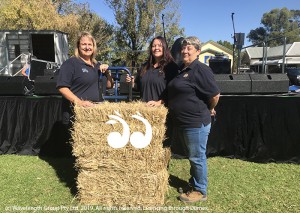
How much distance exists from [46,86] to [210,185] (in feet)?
11.1

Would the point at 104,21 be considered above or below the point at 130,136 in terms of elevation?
above

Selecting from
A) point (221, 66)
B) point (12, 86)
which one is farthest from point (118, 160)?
point (221, 66)

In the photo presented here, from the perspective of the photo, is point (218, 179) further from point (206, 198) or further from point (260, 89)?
point (260, 89)

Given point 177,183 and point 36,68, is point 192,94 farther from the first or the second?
point 36,68

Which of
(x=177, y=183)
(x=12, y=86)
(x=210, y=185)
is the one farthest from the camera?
(x=12, y=86)

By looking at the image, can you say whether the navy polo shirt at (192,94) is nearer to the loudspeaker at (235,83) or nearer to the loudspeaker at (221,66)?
the loudspeaker at (235,83)

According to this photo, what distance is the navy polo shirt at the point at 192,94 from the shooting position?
9.18ft

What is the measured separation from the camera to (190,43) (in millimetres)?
2850

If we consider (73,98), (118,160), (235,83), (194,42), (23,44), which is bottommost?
(118,160)

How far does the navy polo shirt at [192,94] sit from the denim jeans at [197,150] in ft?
0.22

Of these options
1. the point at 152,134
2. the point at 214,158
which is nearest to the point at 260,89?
the point at 214,158

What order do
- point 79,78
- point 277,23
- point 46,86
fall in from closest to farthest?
point 79,78 → point 46,86 → point 277,23

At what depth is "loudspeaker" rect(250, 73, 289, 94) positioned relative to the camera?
17.4ft

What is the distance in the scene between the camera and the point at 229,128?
14.9 feet
